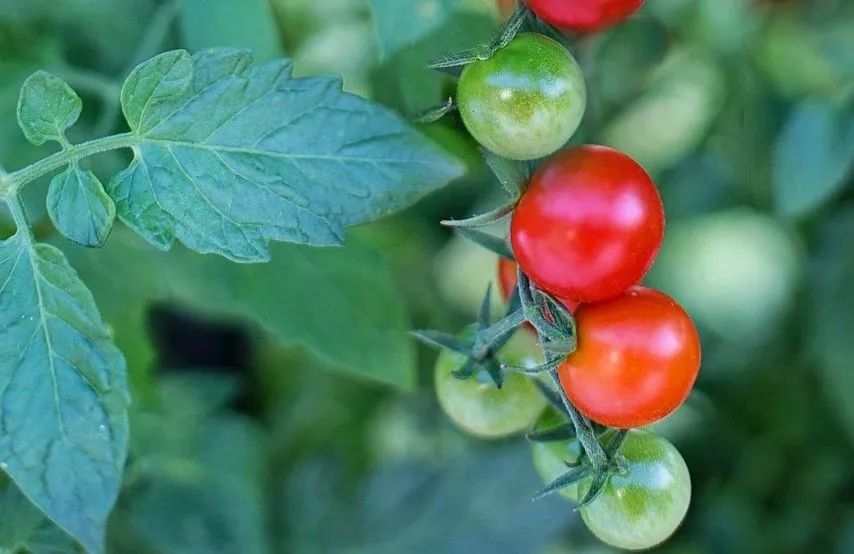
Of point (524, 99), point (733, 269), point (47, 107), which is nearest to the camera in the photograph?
point (524, 99)

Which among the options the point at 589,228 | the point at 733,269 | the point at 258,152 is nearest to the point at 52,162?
the point at 258,152

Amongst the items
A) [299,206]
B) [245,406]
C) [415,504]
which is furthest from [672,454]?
[245,406]

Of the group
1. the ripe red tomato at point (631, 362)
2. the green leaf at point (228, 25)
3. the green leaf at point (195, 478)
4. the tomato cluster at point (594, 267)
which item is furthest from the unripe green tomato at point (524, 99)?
the green leaf at point (195, 478)

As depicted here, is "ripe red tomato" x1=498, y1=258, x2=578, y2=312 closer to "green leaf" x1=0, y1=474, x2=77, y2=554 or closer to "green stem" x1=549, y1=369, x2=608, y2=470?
"green stem" x1=549, y1=369, x2=608, y2=470

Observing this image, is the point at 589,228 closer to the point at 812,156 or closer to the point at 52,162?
the point at 52,162

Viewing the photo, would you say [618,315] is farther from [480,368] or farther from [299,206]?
[299,206]

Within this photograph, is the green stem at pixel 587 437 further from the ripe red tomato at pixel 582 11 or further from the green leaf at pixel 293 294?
the green leaf at pixel 293 294

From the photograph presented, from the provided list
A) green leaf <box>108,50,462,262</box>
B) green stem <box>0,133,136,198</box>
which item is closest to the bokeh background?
green leaf <box>108,50,462,262</box>
